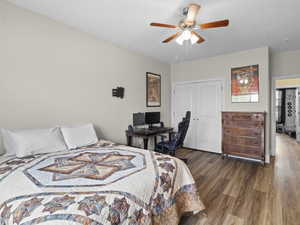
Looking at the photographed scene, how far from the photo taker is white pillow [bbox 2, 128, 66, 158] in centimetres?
177

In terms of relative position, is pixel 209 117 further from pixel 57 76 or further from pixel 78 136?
pixel 57 76

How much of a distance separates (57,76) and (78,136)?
1010 mm

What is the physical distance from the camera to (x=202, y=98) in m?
4.32

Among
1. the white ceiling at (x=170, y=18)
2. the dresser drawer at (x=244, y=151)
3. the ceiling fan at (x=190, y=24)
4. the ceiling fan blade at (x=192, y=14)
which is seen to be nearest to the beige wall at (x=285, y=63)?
the white ceiling at (x=170, y=18)

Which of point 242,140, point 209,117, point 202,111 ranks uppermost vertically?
point 202,111

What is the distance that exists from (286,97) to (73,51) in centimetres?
886

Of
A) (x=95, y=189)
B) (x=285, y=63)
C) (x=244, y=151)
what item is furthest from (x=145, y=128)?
(x=285, y=63)

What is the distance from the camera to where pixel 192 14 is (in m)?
1.85

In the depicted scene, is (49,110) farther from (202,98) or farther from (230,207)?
(202,98)

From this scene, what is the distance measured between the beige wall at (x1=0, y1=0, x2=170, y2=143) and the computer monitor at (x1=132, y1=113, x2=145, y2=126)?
0.15 metres

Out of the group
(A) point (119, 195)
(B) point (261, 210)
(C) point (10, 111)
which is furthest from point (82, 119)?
(B) point (261, 210)

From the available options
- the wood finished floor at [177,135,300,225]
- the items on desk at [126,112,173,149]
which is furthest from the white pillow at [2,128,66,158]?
the wood finished floor at [177,135,300,225]

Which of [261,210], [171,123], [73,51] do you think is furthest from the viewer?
[171,123]

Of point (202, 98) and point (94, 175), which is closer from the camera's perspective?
point (94, 175)
